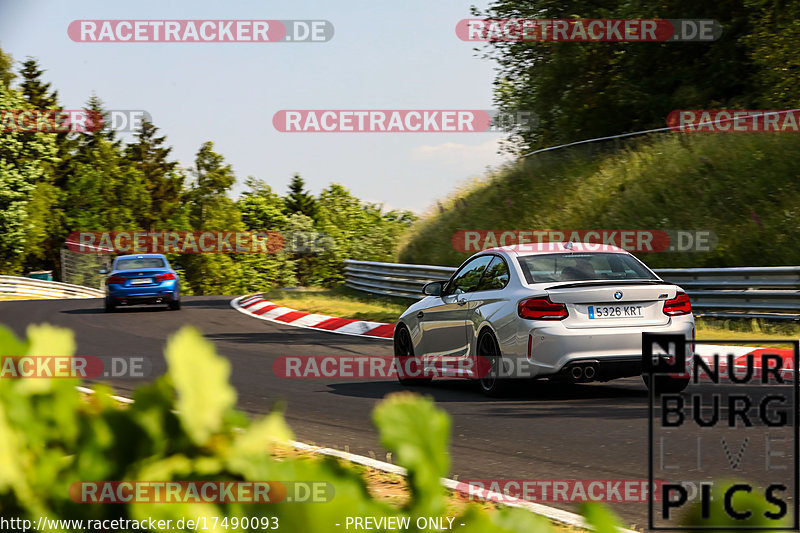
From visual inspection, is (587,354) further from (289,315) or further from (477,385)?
(289,315)

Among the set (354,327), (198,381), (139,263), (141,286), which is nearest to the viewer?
(198,381)

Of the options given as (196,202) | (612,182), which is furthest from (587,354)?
(196,202)

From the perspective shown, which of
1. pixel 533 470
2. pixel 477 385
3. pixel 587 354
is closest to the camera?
pixel 533 470

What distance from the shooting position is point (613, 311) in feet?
30.2

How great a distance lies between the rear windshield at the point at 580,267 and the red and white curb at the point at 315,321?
6.67 meters

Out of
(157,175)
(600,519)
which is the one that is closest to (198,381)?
(600,519)

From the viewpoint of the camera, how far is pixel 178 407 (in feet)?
3.65

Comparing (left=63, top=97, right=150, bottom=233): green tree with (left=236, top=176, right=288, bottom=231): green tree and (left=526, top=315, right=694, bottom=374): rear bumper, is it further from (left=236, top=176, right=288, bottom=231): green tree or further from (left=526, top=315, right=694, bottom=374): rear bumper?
(left=526, top=315, right=694, bottom=374): rear bumper

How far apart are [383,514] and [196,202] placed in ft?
326

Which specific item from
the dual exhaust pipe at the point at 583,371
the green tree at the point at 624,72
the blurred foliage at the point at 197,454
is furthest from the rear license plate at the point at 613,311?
the green tree at the point at 624,72

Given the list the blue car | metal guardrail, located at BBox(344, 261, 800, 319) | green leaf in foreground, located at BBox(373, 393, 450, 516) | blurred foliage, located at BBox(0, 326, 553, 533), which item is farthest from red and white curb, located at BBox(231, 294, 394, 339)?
green leaf in foreground, located at BBox(373, 393, 450, 516)

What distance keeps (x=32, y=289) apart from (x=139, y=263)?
18.2 m

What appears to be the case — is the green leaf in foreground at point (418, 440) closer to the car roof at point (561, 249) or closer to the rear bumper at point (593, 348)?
the rear bumper at point (593, 348)

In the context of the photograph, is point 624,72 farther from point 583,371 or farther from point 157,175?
point 157,175
